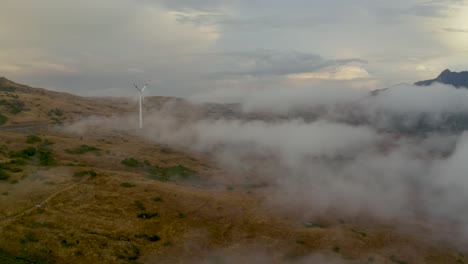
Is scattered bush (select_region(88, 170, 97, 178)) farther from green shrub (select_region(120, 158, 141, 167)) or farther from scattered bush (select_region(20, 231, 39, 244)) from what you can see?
green shrub (select_region(120, 158, 141, 167))

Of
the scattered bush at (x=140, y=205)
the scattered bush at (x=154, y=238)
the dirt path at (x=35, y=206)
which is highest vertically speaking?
the dirt path at (x=35, y=206)

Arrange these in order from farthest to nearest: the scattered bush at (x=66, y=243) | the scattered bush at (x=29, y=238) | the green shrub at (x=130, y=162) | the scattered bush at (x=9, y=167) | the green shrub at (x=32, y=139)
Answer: the green shrub at (x=32, y=139), the green shrub at (x=130, y=162), the scattered bush at (x=9, y=167), the scattered bush at (x=66, y=243), the scattered bush at (x=29, y=238)

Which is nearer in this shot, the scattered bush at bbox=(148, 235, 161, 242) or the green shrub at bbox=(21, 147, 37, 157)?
the scattered bush at bbox=(148, 235, 161, 242)

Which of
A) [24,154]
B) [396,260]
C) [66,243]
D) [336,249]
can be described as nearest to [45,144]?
[24,154]

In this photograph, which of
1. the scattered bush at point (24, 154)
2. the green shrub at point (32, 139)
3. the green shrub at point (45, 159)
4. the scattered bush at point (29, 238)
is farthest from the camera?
the green shrub at point (32, 139)

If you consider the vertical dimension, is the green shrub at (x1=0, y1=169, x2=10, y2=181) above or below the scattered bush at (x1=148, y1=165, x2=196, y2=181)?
above

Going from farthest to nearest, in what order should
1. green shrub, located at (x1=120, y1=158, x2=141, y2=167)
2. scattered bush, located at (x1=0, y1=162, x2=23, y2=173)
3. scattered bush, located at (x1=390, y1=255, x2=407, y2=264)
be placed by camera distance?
green shrub, located at (x1=120, y1=158, x2=141, y2=167) → scattered bush, located at (x1=0, y1=162, x2=23, y2=173) → scattered bush, located at (x1=390, y1=255, x2=407, y2=264)

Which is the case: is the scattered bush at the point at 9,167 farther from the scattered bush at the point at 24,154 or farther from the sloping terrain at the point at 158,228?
the scattered bush at the point at 24,154

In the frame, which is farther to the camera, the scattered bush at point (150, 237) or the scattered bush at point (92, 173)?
the scattered bush at point (92, 173)

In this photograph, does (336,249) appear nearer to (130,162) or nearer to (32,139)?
(130,162)

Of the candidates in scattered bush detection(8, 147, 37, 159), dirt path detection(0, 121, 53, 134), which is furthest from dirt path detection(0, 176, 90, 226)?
dirt path detection(0, 121, 53, 134)

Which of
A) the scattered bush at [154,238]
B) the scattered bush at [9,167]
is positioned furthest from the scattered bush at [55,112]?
the scattered bush at [154,238]
